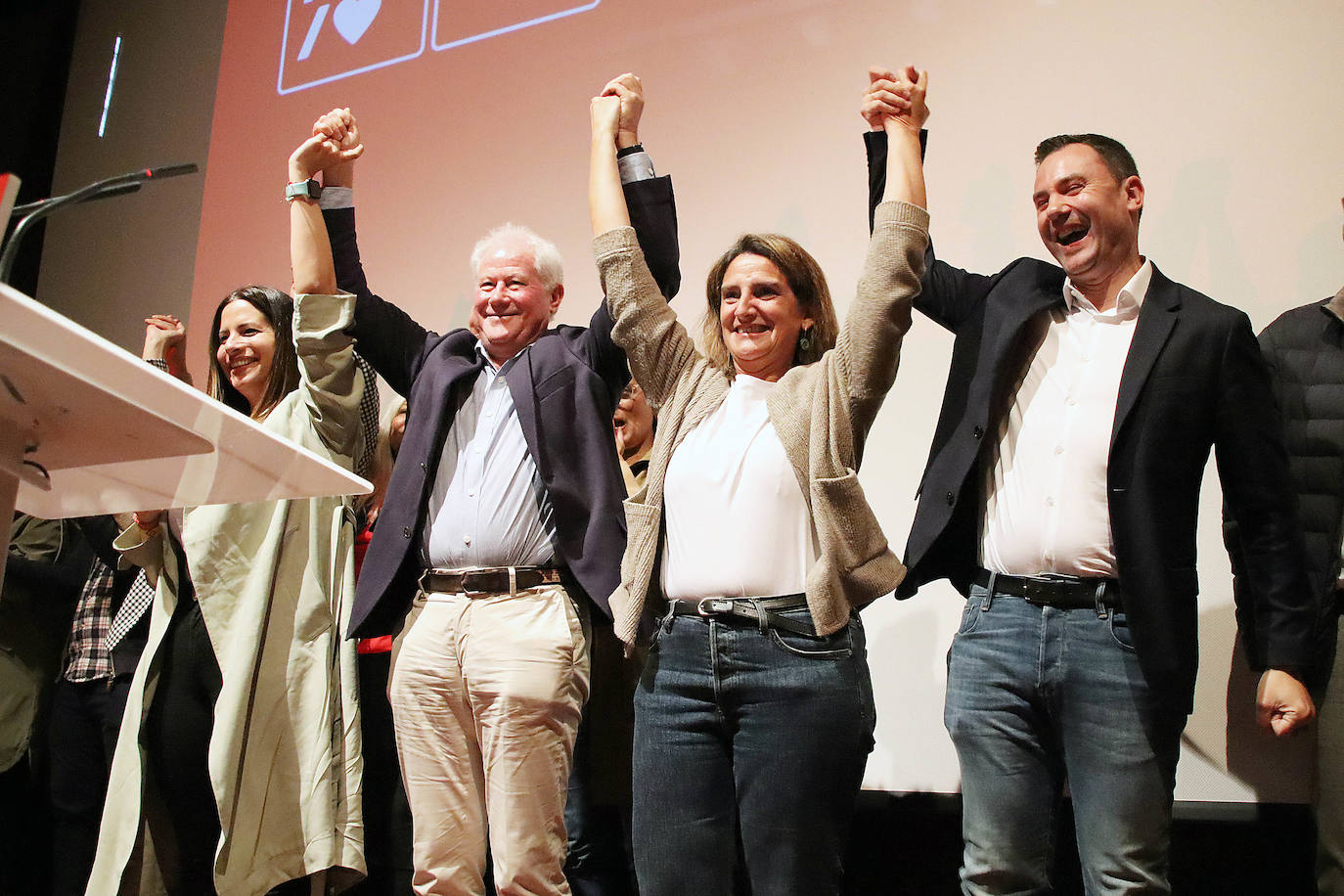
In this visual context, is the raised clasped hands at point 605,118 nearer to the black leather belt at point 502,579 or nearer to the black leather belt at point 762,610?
the black leather belt at point 502,579

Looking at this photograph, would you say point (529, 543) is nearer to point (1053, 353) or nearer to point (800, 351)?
point (800, 351)

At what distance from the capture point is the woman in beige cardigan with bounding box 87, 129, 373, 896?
2.11m

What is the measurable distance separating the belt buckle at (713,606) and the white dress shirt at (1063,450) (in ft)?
1.32

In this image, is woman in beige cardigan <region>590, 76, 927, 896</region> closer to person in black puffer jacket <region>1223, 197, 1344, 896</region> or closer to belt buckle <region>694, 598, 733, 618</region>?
belt buckle <region>694, 598, 733, 618</region>

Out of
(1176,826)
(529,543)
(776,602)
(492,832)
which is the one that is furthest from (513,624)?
(1176,826)

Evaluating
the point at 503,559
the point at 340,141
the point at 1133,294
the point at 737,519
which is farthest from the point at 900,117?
the point at 340,141

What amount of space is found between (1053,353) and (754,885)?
905 mm

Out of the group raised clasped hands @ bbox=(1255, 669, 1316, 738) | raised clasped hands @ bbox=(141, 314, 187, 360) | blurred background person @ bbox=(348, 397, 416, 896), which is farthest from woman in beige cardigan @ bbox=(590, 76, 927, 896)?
raised clasped hands @ bbox=(141, 314, 187, 360)

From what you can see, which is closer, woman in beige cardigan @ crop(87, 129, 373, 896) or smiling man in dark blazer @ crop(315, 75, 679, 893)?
smiling man in dark blazer @ crop(315, 75, 679, 893)

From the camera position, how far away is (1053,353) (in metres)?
1.73

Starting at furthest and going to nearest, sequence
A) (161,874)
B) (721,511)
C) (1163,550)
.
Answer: (161,874), (721,511), (1163,550)

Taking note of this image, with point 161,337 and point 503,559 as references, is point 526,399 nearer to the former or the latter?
point 503,559

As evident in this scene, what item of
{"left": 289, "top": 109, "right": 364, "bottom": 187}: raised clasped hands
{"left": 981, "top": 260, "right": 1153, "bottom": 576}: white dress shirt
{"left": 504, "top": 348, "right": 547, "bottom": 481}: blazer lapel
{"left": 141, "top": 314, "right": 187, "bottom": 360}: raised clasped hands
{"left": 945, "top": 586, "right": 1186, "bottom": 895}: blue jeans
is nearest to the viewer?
{"left": 945, "top": 586, "right": 1186, "bottom": 895}: blue jeans

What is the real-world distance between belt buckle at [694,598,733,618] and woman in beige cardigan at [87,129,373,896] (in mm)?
931
